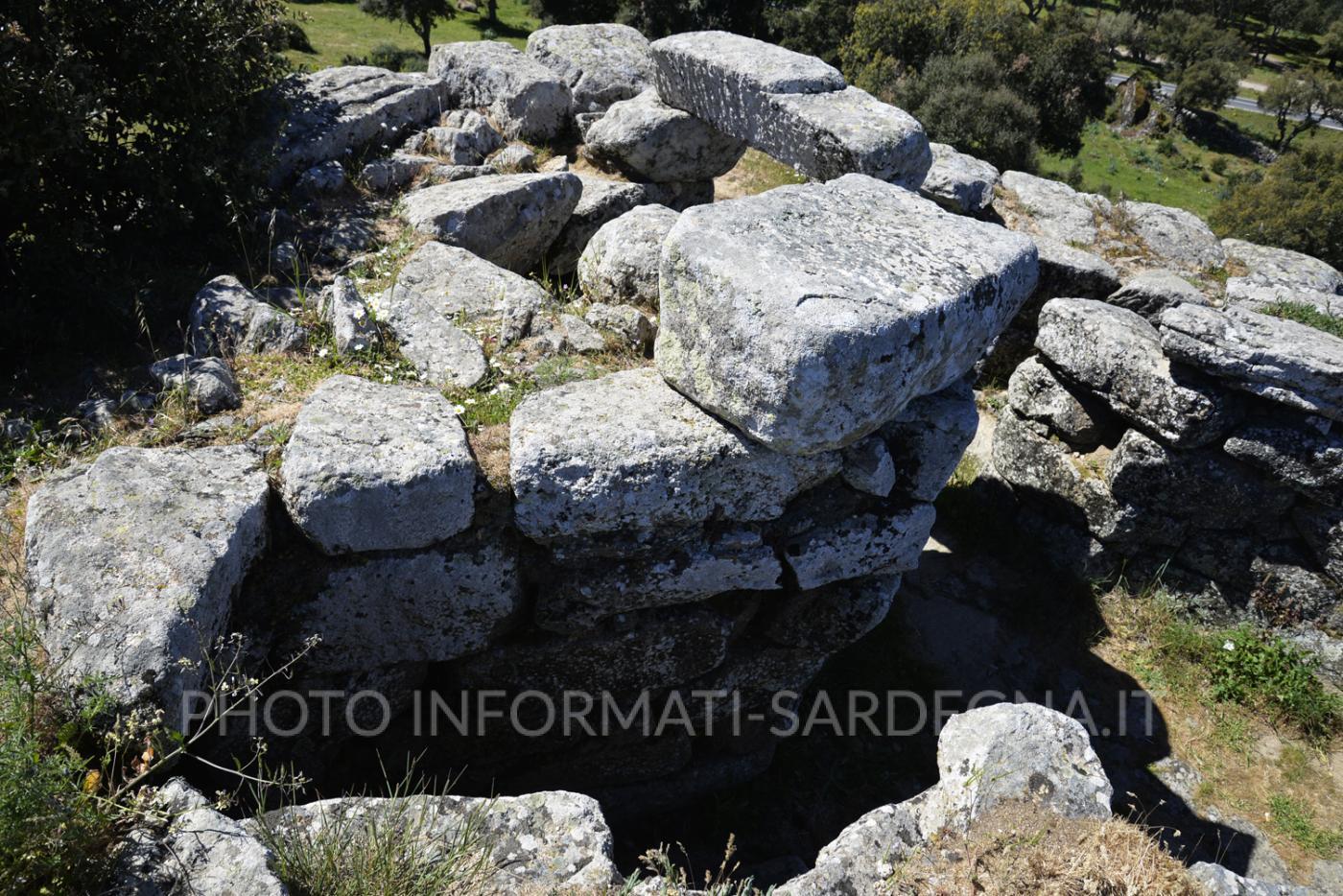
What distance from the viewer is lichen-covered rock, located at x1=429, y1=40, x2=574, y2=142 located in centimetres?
877

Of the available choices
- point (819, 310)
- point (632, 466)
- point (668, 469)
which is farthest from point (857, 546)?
point (819, 310)

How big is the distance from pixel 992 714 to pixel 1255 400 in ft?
14.8

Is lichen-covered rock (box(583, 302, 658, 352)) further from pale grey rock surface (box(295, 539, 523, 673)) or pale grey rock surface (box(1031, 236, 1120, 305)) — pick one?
pale grey rock surface (box(1031, 236, 1120, 305))

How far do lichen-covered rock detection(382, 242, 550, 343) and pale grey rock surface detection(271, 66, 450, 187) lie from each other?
193 cm

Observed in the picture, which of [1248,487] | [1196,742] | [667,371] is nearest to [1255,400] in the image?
[1248,487]

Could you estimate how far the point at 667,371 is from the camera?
4.82m

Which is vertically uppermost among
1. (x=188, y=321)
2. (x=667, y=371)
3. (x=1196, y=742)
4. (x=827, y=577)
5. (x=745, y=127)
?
(x=745, y=127)

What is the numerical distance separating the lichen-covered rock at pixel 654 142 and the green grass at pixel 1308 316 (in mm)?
5332

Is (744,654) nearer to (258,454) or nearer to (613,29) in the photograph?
(258,454)

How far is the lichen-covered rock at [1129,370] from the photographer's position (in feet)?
23.3

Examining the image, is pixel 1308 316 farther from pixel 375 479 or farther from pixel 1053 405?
pixel 375 479

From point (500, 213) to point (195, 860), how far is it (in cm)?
493

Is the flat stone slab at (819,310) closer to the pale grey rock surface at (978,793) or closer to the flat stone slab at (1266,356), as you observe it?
the pale grey rock surface at (978,793)

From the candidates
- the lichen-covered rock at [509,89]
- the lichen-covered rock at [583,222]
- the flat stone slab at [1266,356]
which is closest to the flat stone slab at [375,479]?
the lichen-covered rock at [583,222]
